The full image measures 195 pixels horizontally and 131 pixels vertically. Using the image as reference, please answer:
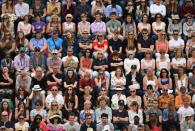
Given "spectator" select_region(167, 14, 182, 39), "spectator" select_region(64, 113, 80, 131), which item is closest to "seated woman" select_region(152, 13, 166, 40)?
"spectator" select_region(167, 14, 182, 39)

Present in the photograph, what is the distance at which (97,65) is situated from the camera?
24.0 metres

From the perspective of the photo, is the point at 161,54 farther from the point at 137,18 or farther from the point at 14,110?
the point at 14,110

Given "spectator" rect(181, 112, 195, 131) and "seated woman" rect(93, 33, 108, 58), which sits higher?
"seated woman" rect(93, 33, 108, 58)

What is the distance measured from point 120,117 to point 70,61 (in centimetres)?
264

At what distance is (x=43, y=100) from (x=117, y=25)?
12.8 ft

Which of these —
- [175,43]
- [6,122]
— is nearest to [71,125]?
[6,122]

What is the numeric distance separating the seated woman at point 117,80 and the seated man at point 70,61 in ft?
3.91

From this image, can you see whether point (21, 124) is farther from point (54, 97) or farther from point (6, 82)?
point (6, 82)

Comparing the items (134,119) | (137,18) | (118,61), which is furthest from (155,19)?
(134,119)

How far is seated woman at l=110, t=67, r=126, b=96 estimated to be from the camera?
23328 millimetres

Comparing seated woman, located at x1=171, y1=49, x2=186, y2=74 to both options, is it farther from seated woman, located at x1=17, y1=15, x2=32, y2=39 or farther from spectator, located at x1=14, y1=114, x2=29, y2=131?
spectator, located at x1=14, y1=114, x2=29, y2=131

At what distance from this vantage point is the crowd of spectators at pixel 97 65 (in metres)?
22.4

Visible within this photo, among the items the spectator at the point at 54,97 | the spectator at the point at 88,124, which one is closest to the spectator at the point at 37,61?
the spectator at the point at 54,97

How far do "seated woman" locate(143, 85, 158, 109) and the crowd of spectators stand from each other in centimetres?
3
